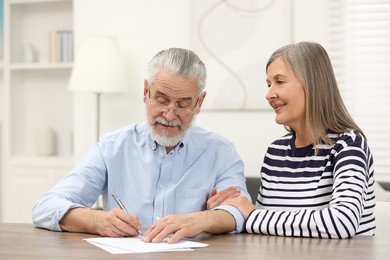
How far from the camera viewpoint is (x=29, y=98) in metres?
5.32

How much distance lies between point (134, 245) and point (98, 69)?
2601 mm

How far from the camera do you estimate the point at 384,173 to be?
3.93 metres

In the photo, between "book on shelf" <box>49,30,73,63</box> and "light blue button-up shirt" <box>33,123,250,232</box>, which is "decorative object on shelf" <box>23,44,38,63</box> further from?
"light blue button-up shirt" <box>33,123,250,232</box>

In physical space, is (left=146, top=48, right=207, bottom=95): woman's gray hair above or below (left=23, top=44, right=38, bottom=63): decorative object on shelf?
below

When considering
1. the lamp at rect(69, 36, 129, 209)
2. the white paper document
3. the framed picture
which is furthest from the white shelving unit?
the white paper document

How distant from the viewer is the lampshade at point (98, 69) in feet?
13.8

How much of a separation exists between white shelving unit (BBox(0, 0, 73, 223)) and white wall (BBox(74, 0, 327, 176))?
56 cm

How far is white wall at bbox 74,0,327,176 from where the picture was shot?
13.3ft

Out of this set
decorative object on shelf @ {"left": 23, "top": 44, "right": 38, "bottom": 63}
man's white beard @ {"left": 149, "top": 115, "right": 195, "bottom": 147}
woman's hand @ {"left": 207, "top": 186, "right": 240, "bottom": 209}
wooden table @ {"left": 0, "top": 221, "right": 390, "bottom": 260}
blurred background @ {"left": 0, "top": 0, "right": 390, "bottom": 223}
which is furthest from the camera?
decorative object on shelf @ {"left": 23, "top": 44, "right": 38, "bottom": 63}

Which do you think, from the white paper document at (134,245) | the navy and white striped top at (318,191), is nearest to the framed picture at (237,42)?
the navy and white striped top at (318,191)

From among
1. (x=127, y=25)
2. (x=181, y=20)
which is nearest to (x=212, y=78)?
(x=181, y=20)

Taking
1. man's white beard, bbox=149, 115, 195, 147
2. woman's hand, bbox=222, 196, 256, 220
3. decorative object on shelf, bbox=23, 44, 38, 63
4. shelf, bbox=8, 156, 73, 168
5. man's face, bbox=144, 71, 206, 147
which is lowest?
shelf, bbox=8, 156, 73, 168

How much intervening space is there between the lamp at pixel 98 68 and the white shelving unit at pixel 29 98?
0.77 m

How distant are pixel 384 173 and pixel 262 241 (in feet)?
7.48
